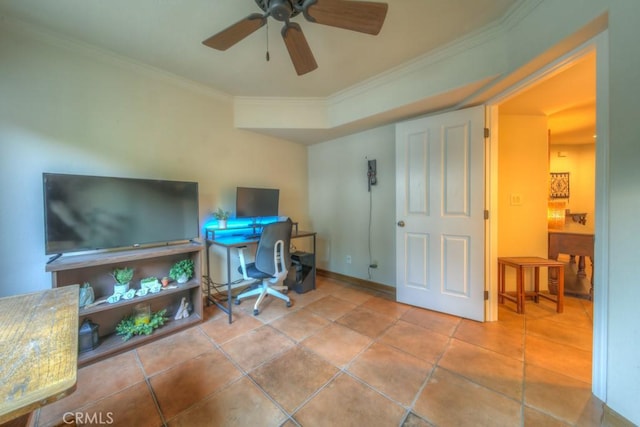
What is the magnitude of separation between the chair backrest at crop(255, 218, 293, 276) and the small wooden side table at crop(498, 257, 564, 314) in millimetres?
2332

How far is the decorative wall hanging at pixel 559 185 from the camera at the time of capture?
426 centimetres

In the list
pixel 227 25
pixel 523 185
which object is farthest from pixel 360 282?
A: pixel 227 25

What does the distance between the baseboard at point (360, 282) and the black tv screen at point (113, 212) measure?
6.48ft

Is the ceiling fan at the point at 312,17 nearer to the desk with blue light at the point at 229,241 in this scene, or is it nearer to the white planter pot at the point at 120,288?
the desk with blue light at the point at 229,241

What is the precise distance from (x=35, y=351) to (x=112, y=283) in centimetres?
159

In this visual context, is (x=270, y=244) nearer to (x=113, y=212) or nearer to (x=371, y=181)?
(x=113, y=212)

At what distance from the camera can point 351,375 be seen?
1482 millimetres

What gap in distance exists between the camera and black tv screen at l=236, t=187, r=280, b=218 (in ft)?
8.57

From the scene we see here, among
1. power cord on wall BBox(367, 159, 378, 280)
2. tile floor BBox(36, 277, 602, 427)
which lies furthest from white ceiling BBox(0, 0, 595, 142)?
tile floor BBox(36, 277, 602, 427)

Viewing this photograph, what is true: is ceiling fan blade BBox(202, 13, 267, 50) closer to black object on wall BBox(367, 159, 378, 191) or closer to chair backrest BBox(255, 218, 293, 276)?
chair backrest BBox(255, 218, 293, 276)

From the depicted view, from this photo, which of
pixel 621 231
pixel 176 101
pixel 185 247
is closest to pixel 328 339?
pixel 185 247

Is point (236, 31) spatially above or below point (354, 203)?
above

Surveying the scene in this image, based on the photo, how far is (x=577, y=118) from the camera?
2744 millimetres

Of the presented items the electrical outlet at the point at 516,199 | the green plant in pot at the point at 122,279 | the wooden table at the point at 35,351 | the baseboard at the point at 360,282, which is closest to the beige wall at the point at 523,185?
the electrical outlet at the point at 516,199
